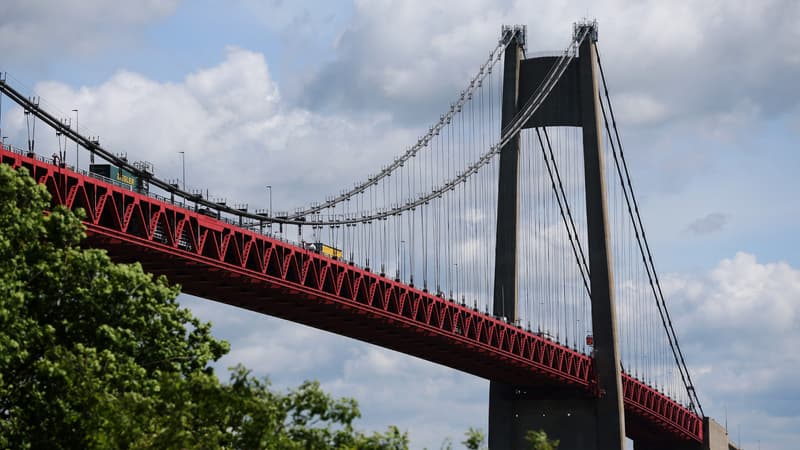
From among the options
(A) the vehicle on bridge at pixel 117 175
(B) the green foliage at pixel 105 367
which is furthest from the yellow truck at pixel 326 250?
(B) the green foliage at pixel 105 367

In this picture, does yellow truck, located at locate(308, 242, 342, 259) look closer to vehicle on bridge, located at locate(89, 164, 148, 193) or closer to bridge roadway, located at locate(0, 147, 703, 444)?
bridge roadway, located at locate(0, 147, 703, 444)

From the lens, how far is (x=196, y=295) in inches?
2896

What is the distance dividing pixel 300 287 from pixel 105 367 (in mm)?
33677

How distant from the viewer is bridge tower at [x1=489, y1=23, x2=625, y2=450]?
4151 inches

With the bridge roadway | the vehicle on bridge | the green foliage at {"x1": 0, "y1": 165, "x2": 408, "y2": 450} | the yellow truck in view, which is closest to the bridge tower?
the bridge roadway

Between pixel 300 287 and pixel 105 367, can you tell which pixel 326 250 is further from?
pixel 105 367

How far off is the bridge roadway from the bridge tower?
1.19 metres

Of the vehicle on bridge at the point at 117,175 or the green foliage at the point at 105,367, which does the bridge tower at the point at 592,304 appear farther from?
the green foliage at the point at 105,367

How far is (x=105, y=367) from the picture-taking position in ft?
134

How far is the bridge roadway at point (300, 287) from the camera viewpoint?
61.8 m

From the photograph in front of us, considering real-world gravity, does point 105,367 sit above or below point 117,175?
below

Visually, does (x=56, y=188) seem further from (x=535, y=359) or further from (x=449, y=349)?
(x=535, y=359)

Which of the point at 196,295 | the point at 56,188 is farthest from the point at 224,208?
the point at 56,188

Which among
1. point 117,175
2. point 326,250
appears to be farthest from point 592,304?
point 117,175
